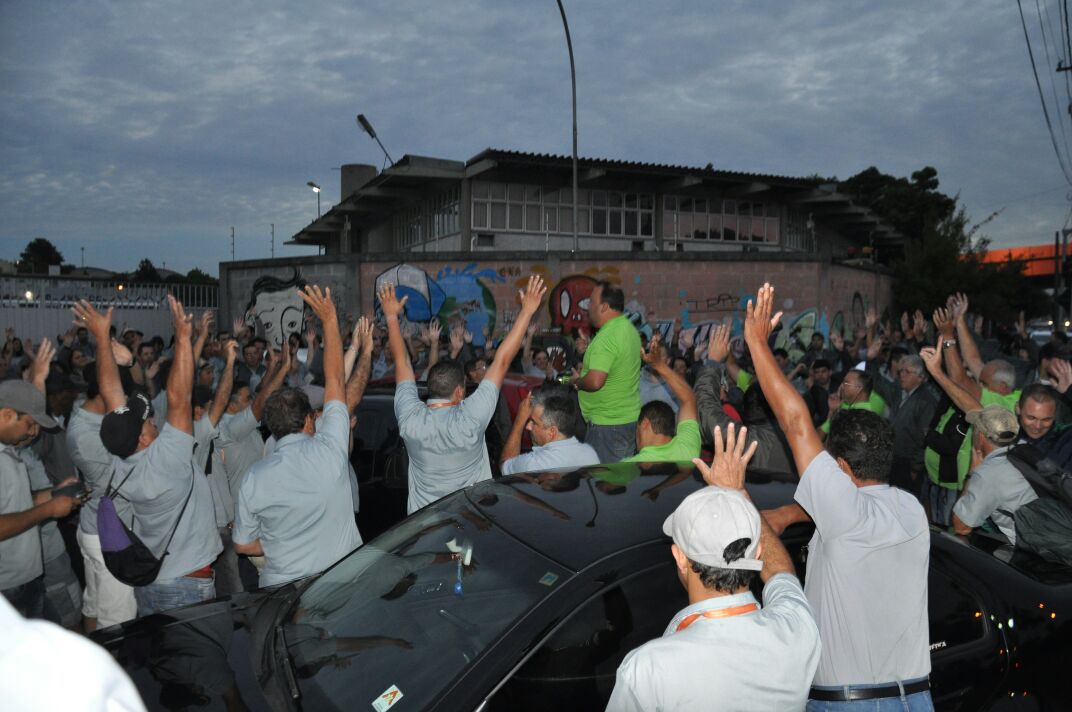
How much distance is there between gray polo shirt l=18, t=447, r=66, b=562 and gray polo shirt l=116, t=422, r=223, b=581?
67 centimetres

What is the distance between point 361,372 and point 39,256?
98.4 metres

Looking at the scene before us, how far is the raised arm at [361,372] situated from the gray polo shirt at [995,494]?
135 inches

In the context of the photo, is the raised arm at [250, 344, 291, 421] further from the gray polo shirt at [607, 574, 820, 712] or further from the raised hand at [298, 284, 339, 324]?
the gray polo shirt at [607, 574, 820, 712]

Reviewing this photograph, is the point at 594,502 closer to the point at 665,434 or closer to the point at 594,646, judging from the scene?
the point at 594,646

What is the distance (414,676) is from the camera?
2.25 m

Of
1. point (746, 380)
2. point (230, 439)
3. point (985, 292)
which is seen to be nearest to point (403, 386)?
point (230, 439)

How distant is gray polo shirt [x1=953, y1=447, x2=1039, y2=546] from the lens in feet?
11.6

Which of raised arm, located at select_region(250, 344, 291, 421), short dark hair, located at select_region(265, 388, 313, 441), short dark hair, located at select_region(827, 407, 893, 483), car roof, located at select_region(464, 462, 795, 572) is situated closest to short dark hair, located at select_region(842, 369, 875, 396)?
car roof, located at select_region(464, 462, 795, 572)

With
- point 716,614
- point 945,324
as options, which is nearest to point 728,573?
point 716,614

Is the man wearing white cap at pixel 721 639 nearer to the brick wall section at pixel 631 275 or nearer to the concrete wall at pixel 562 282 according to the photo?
the concrete wall at pixel 562 282

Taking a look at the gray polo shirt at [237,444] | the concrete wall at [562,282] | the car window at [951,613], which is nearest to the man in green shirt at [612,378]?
the gray polo shirt at [237,444]

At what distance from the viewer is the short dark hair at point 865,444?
2547mm

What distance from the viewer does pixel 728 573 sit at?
192 centimetres

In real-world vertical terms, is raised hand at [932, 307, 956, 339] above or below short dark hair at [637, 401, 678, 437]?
above
